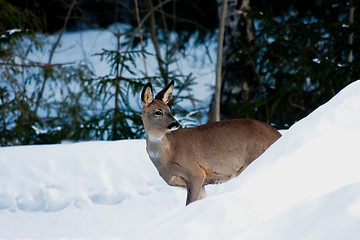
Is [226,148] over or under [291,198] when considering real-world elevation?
under

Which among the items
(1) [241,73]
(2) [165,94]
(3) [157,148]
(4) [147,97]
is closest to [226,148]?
(3) [157,148]

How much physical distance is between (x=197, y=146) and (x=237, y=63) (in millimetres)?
4992

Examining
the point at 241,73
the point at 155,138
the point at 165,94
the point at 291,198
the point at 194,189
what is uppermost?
the point at 291,198

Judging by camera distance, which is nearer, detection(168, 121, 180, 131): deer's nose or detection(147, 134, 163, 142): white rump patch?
detection(168, 121, 180, 131): deer's nose

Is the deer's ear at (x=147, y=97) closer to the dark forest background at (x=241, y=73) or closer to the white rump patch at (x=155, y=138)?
the white rump patch at (x=155, y=138)

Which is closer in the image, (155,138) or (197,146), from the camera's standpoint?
(155,138)

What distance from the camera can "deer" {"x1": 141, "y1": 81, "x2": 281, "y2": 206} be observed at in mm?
5773

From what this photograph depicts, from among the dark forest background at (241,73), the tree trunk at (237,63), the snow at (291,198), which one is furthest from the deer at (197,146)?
the tree trunk at (237,63)

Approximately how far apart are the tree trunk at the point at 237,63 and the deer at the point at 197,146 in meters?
4.56

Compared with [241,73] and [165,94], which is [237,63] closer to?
[241,73]

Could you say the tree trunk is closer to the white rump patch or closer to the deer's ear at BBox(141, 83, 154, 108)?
the deer's ear at BBox(141, 83, 154, 108)

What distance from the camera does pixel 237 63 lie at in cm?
1075

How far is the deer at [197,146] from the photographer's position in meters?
5.77

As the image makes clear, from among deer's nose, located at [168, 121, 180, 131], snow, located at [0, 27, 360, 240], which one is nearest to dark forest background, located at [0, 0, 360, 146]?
deer's nose, located at [168, 121, 180, 131]
